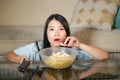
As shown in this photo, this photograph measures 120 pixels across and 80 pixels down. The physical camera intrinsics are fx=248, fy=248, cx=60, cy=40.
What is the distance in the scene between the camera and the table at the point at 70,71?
3.83ft

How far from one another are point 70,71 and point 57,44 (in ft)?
0.94

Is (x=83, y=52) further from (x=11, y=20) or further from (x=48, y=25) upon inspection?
(x=11, y=20)

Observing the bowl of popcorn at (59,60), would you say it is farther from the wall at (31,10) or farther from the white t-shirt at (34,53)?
the wall at (31,10)

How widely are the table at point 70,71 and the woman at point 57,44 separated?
0.11m

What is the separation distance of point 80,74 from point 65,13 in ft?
5.48

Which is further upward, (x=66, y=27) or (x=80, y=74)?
(x=66, y=27)

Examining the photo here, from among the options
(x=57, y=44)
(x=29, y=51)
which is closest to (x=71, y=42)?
(x=57, y=44)

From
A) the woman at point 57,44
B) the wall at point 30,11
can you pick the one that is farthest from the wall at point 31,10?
the woman at point 57,44

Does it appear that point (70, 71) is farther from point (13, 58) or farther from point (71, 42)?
point (13, 58)

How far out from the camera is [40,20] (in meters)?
2.81

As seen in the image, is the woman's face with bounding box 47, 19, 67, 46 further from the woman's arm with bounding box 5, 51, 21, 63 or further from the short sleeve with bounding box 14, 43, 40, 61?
the woman's arm with bounding box 5, 51, 21, 63

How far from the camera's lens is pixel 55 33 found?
150cm

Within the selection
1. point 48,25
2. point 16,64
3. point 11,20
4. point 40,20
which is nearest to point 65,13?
point 40,20

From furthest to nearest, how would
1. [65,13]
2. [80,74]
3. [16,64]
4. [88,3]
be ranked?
[65,13] < [88,3] < [16,64] < [80,74]
